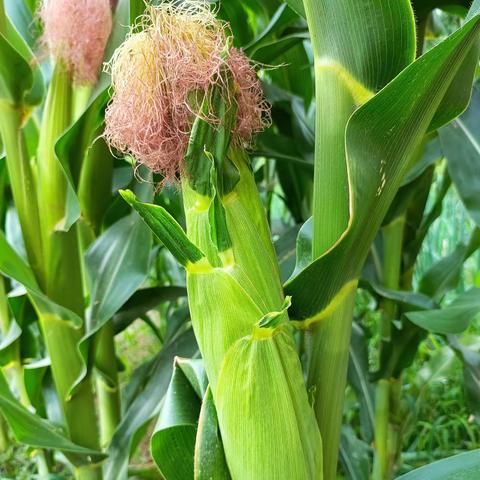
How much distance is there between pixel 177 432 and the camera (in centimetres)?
54

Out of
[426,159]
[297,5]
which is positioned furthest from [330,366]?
[426,159]

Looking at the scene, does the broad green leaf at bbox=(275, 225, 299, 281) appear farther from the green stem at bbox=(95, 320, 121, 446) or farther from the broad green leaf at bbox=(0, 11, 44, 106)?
the broad green leaf at bbox=(0, 11, 44, 106)

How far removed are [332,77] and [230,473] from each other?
32 centimetres

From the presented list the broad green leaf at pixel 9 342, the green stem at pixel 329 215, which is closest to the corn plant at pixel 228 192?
the green stem at pixel 329 215

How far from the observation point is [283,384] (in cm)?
44

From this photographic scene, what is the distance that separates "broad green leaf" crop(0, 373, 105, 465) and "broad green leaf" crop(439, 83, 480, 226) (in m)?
0.61

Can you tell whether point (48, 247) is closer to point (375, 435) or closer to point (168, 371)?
point (168, 371)

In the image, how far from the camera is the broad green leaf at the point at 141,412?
36.0 inches

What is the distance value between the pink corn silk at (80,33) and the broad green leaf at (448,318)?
1.71 feet

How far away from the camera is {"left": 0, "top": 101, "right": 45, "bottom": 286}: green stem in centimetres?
79

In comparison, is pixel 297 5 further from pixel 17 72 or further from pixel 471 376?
pixel 471 376

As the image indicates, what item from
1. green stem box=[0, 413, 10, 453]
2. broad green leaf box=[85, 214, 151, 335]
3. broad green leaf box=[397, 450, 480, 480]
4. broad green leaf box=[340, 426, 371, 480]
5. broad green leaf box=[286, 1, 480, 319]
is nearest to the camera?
broad green leaf box=[286, 1, 480, 319]

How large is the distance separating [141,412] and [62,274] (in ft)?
0.83

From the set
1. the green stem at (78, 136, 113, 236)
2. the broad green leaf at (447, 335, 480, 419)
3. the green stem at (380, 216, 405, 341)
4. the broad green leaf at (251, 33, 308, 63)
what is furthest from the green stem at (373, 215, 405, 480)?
the green stem at (78, 136, 113, 236)
